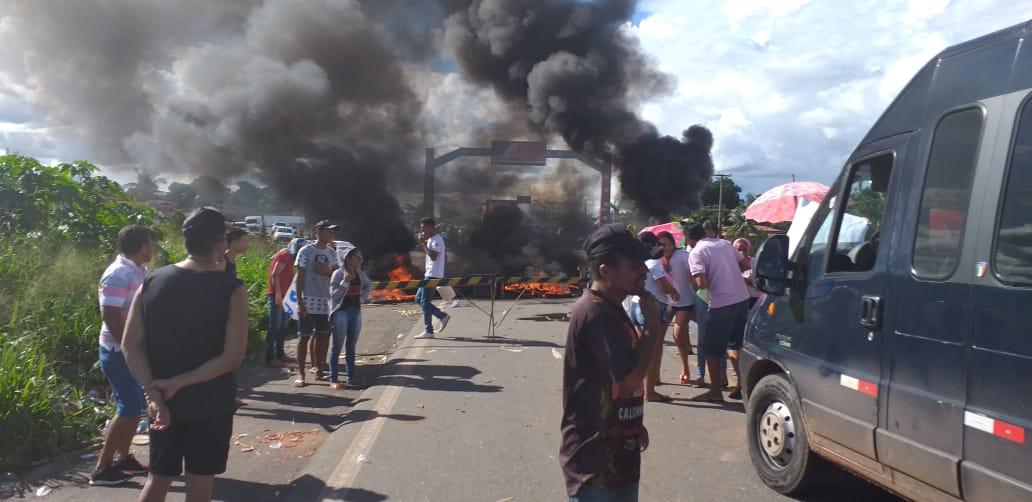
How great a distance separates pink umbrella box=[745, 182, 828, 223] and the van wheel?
5065mm

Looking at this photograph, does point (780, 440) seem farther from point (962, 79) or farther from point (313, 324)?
point (313, 324)

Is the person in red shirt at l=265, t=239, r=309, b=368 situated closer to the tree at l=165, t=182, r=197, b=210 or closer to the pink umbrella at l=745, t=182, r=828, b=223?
the pink umbrella at l=745, t=182, r=828, b=223

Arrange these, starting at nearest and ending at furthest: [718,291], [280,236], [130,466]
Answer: [130,466] < [718,291] < [280,236]

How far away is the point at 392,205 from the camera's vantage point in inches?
934

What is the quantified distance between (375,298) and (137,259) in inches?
430

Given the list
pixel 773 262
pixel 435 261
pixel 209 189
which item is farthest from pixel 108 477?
pixel 209 189

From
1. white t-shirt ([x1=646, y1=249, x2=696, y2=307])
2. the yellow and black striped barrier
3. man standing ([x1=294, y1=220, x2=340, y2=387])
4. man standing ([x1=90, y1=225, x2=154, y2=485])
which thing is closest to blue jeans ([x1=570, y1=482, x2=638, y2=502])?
man standing ([x1=90, y1=225, x2=154, y2=485])

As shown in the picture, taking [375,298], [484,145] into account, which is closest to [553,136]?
[484,145]

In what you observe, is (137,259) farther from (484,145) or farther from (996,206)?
(484,145)

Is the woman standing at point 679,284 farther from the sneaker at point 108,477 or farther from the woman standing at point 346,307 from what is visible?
the sneaker at point 108,477

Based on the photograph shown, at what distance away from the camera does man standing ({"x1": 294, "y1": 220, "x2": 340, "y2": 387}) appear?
6863mm

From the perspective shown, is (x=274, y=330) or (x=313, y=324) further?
(x=274, y=330)

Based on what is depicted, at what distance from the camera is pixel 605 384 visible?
7.57 feet

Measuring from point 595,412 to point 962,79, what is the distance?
2.13 metres
